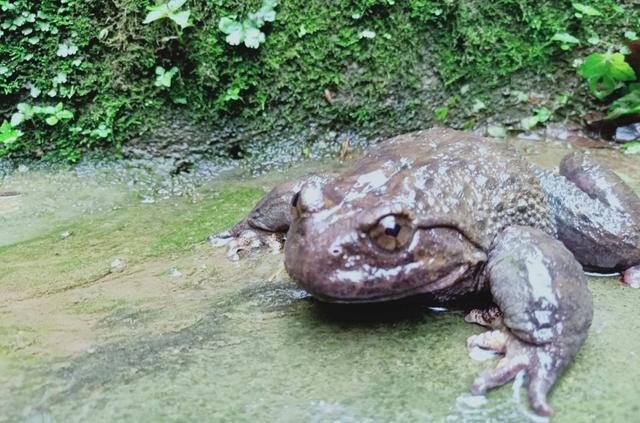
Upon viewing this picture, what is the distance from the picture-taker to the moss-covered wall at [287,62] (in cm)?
501

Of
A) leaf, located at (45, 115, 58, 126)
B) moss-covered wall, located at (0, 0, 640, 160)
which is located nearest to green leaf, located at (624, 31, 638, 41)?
moss-covered wall, located at (0, 0, 640, 160)

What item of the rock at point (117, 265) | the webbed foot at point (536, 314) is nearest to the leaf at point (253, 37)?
A: the rock at point (117, 265)

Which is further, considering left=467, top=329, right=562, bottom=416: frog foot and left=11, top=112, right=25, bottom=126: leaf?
left=11, top=112, right=25, bottom=126: leaf

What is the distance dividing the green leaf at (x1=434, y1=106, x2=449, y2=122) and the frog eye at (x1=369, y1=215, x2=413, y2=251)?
2.88 m

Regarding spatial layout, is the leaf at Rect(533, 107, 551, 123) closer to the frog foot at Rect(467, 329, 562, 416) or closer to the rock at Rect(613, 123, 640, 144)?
the rock at Rect(613, 123, 640, 144)

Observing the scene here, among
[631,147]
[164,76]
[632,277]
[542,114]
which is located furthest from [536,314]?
[164,76]

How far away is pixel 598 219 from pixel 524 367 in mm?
1307

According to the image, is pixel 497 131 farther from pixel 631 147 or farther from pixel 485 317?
pixel 485 317

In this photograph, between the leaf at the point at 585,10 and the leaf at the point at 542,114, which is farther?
the leaf at the point at 542,114

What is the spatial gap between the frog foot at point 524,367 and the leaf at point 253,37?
3.22m

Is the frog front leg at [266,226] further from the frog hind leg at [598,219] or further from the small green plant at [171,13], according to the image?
the small green plant at [171,13]

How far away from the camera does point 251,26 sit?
516 cm

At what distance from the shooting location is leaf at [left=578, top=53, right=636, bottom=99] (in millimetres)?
5227

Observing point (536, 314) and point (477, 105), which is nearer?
point (536, 314)
